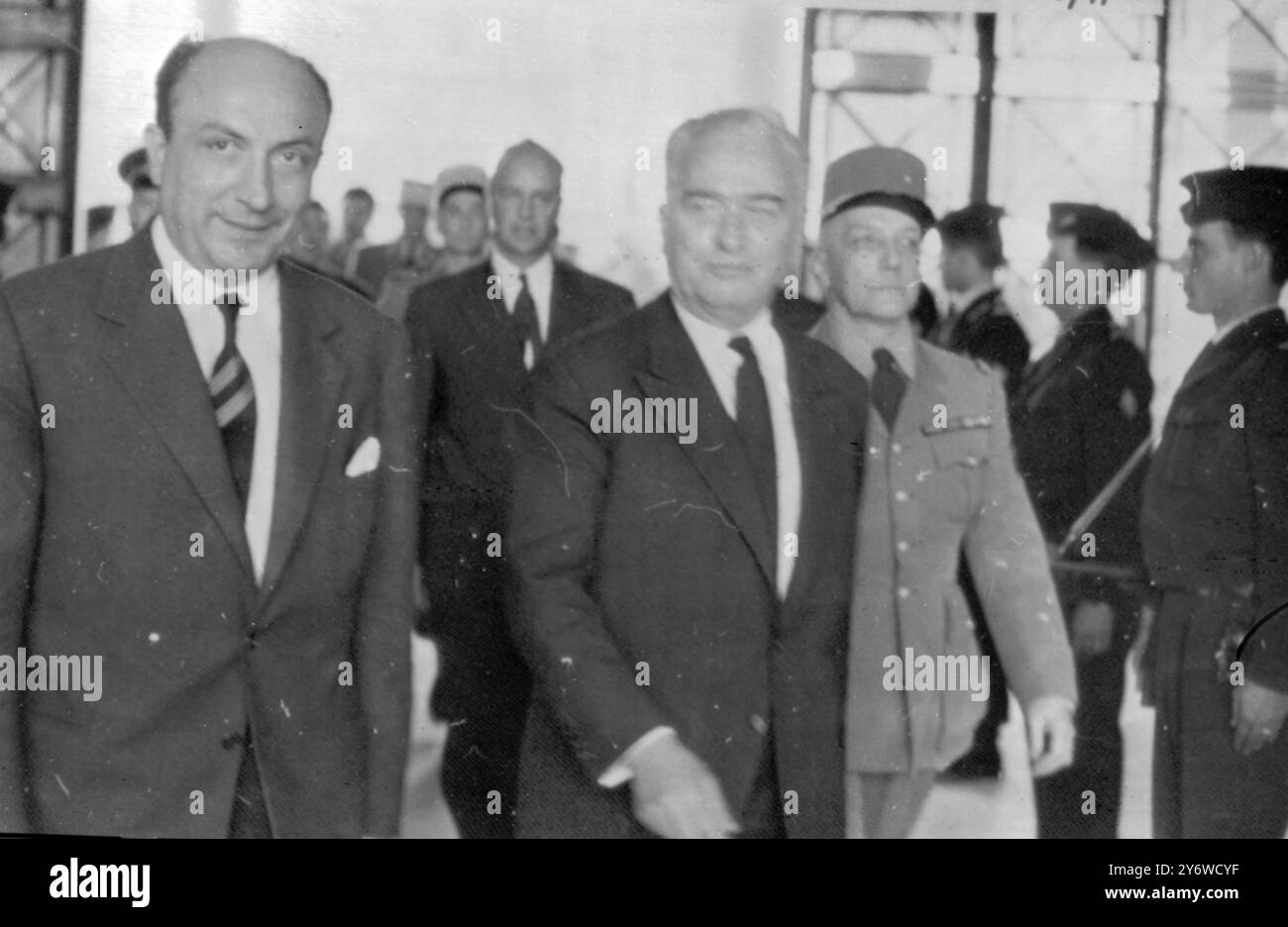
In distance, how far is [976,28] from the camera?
3443mm

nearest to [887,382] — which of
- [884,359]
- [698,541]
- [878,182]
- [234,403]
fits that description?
[884,359]

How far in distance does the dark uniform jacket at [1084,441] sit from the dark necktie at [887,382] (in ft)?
0.89

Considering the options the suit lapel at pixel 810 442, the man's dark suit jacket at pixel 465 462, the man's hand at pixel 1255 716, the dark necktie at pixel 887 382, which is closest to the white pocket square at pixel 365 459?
the man's dark suit jacket at pixel 465 462

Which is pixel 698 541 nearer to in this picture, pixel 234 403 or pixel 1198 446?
pixel 234 403

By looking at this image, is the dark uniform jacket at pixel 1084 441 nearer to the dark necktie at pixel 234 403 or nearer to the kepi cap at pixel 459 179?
the kepi cap at pixel 459 179

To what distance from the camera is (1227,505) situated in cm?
349

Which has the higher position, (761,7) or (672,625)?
(761,7)

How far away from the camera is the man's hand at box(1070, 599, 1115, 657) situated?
3457 mm

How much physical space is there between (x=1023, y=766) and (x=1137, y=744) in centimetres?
27

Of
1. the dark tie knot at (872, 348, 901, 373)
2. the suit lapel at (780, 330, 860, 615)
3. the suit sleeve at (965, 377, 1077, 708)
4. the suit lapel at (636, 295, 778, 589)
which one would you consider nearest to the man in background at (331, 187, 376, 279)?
the suit lapel at (636, 295, 778, 589)

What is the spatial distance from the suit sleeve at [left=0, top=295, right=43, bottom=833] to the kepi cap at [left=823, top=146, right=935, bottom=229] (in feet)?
5.70

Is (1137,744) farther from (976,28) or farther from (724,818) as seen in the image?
(976,28)

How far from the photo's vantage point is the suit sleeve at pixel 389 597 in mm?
3293

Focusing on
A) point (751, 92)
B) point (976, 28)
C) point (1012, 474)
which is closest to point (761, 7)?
point (751, 92)
